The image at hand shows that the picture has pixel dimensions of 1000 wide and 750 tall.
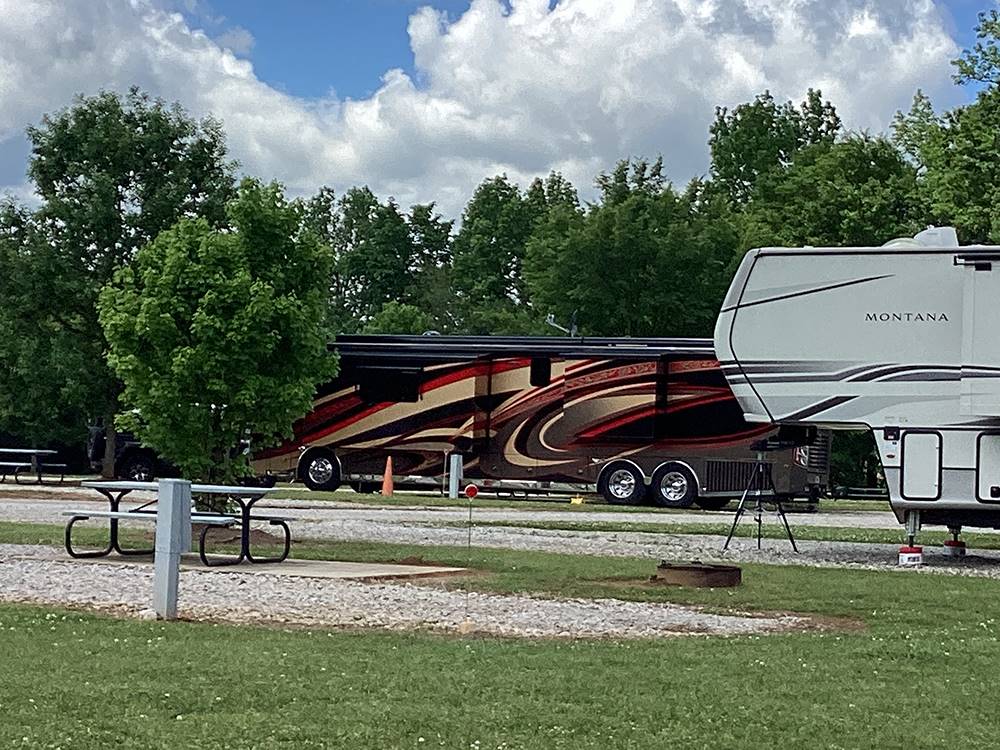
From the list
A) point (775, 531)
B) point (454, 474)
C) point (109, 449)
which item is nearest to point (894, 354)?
point (775, 531)

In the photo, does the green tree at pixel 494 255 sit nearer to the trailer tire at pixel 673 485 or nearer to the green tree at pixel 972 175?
the green tree at pixel 972 175

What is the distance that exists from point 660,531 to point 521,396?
10.0m

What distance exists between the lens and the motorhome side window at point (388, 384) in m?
34.4

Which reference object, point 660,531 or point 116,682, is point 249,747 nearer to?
point 116,682

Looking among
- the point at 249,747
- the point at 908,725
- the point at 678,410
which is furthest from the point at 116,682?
the point at 678,410

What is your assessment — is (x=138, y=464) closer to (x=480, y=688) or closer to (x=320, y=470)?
(x=320, y=470)

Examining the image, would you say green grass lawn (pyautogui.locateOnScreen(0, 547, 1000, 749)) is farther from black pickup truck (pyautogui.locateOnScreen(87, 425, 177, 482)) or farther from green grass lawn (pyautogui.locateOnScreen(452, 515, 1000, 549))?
black pickup truck (pyautogui.locateOnScreen(87, 425, 177, 482))

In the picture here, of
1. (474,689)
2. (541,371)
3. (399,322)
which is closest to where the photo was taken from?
(474,689)

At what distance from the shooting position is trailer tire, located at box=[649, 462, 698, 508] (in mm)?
32625

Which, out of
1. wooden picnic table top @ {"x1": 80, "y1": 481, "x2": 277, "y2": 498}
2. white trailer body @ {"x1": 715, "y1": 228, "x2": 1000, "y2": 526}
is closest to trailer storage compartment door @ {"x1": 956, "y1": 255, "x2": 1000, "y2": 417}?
white trailer body @ {"x1": 715, "y1": 228, "x2": 1000, "y2": 526}

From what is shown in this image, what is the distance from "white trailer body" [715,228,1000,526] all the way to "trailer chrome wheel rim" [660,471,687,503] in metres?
12.9

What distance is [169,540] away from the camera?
11719 millimetres

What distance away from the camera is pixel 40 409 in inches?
1855

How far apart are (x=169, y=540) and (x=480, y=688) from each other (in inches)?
160
